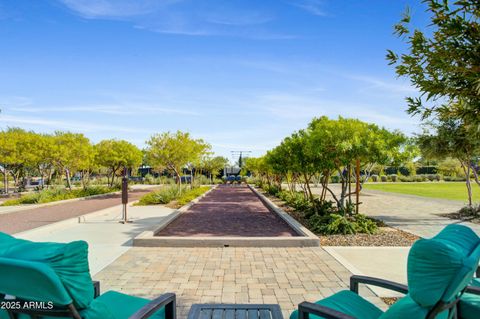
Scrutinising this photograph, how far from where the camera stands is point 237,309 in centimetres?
261

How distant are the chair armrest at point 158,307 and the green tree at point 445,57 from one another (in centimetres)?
294

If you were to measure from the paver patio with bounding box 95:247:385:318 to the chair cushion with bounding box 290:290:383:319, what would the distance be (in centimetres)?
108

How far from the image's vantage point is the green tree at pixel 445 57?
2742 millimetres

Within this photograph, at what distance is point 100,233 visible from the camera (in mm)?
8312

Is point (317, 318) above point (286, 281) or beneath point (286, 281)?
above

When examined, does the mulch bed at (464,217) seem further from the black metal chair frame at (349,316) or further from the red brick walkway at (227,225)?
the black metal chair frame at (349,316)

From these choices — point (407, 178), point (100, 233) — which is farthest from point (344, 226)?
point (407, 178)

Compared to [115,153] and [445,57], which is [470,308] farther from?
[115,153]

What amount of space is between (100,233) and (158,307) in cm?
695

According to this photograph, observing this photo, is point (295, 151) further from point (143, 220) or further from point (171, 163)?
point (171, 163)

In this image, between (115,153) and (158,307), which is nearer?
(158,307)

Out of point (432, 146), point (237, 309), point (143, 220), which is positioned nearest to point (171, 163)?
point (143, 220)

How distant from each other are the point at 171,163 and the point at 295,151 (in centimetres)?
1113

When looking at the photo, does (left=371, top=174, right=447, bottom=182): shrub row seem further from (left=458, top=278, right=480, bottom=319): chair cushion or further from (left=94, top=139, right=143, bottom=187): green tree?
(left=458, top=278, right=480, bottom=319): chair cushion
